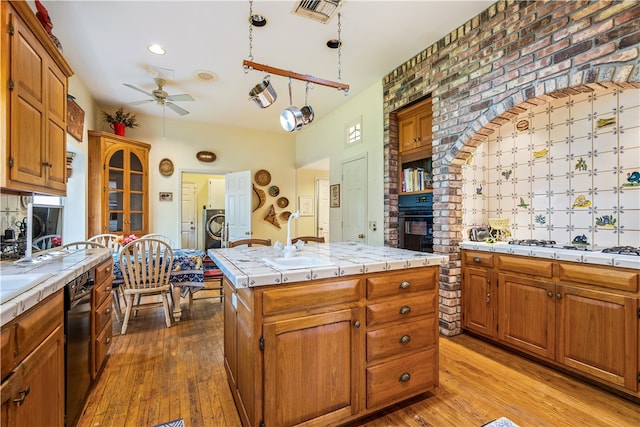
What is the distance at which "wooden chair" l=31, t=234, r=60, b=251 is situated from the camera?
7.72 ft

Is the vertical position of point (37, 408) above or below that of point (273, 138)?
below

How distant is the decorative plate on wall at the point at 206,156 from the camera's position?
5375 mm

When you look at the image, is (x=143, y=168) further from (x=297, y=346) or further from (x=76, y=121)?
(x=297, y=346)

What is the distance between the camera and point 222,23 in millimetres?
2582

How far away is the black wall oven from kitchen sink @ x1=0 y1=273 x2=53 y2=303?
9.89ft

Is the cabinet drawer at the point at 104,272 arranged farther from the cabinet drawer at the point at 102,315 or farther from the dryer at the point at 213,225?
the dryer at the point at 213,225

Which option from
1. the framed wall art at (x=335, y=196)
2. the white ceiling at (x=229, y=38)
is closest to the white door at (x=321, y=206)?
the framed wall art at (x=335, y=196)

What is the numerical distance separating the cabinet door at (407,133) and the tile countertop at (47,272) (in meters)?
3.15

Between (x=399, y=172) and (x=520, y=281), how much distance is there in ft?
5.68

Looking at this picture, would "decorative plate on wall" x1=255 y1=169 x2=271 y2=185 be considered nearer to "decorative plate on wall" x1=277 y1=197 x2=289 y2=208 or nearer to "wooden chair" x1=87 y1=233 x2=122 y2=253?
"decorative plate on wall" x1=277 y1=197 x2=289 y2=208

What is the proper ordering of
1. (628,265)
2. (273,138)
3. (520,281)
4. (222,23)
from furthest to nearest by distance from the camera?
1. (273,138)
2. (222,23)
3. (520,281)
4. (628,265)

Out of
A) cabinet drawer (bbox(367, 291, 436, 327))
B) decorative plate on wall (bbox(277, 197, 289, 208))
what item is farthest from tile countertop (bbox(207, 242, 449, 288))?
decorative plate on wall (bbox(277, 197, 289, 208))

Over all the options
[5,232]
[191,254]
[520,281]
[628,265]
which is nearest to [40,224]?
[5,232]

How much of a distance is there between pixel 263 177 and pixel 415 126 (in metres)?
3.38
